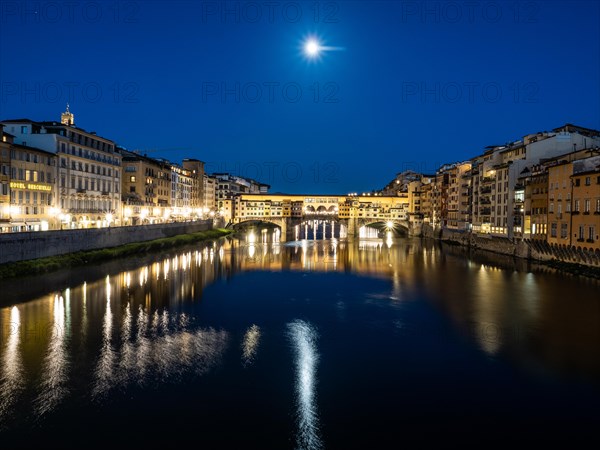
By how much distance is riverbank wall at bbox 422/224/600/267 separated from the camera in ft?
123

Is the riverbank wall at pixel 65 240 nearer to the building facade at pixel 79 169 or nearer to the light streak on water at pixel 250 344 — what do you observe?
the building facade at pixel 79 169

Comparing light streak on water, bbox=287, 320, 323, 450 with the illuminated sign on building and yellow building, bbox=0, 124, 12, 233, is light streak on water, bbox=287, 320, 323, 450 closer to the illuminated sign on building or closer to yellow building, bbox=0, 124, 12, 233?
yellow building, bbox=0, 124, 12, 233

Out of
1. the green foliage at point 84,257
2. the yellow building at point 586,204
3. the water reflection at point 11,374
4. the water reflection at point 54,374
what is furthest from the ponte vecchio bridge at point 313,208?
the water reflection at point 11,374

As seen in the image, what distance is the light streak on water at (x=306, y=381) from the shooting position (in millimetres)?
12256

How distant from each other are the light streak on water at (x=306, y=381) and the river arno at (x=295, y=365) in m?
0.06

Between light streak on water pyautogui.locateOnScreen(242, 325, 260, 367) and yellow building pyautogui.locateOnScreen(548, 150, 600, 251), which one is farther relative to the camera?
yellow building pyautogui.locateOnScreen(548, 150, 600, 251)

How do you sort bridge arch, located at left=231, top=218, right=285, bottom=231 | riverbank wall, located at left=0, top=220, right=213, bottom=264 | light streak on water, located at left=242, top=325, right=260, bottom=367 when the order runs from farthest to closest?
1. bridge arch, located at left=231, top=218, right=285, bottom=231
2. riverbank wall, located at left=0, top=220, right=213, bottom=264
3. light streak on water, located at left=242, top=325, right=260, bottom=367

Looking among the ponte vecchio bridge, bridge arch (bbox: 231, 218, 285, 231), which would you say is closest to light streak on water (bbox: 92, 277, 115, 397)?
bridge arch (bbox: 231, 218, 285, 231)

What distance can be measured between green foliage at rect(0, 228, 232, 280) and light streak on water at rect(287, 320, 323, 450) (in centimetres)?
2037

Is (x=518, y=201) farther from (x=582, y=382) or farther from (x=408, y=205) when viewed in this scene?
(x=408, y=205)

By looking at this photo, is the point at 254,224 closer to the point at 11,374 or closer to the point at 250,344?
the point at 250,344

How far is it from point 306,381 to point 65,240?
103 ft

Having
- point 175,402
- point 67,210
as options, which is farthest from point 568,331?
point 67,210

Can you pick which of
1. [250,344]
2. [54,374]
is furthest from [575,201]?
[54,374]
